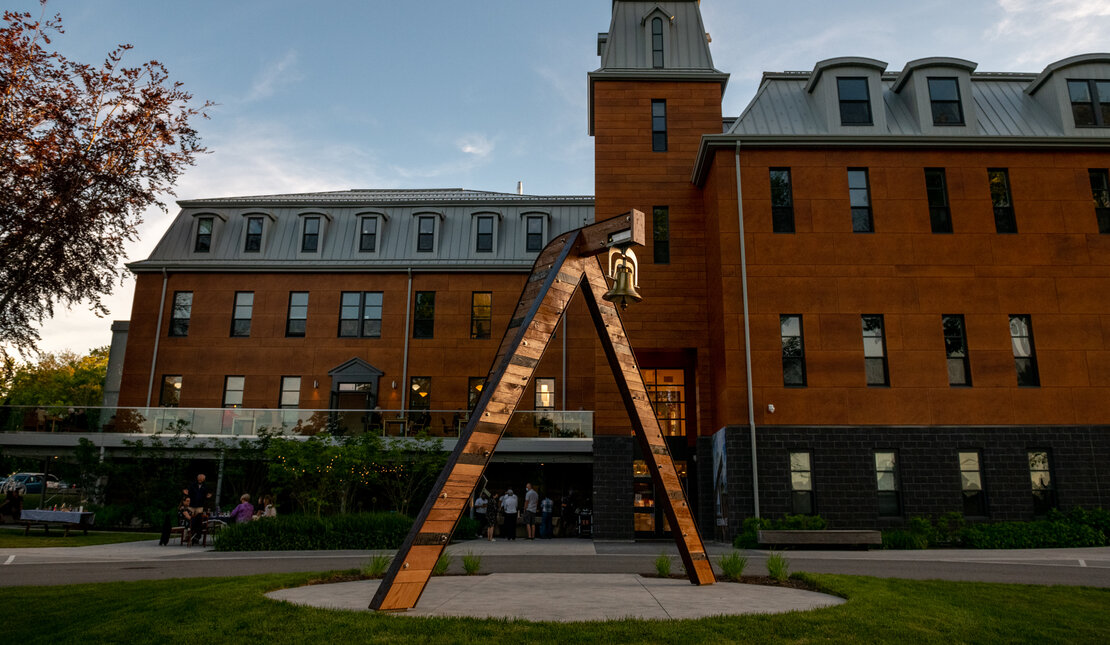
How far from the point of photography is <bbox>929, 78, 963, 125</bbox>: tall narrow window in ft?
76.2

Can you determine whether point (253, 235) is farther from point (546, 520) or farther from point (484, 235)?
point (546, 520)

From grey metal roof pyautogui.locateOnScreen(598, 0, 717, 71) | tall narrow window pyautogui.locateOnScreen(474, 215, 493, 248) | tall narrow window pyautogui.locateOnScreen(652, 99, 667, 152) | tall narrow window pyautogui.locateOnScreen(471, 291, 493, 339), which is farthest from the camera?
tall narrow window pyautogui.locateOnScreen(474, 215, 493, 248)

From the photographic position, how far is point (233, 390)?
31578 mm

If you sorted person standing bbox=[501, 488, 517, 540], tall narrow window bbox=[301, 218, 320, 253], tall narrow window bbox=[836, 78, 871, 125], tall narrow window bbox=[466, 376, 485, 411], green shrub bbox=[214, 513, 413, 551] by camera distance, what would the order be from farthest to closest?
tall narrow window bbox=[301, 218, 320, 253] → tall narrow window bbox=[466, 376, 485, 411] → person standing bbox=[501, 488, 517, 540] → tall narrow window bbox=[836, 78, 871, 125] → green shrub bbox=[214, 513, 413, 551]

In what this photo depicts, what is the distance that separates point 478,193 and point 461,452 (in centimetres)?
3157

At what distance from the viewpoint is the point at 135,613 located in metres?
7.89

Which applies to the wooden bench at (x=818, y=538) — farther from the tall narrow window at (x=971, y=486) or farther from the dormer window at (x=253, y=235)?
the dormer window at (x=253, y=235)

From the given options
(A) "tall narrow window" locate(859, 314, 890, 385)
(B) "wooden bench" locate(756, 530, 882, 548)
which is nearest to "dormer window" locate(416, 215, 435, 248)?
(A) "tall narrow window" locate(859, 314, 890, 385)

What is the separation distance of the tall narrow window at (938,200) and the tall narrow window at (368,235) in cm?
2322

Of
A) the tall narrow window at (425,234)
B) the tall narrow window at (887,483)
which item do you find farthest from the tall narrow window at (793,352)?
the tall narrow window at (425,234)

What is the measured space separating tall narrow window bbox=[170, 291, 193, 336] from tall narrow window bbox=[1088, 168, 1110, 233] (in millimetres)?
35474

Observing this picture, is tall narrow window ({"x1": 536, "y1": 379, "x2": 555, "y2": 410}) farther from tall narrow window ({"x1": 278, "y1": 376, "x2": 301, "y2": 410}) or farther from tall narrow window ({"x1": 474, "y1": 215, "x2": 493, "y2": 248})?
→ tall narrow window ({"x1": 278, "y1": 376, "x2": 301, "y2": 410})

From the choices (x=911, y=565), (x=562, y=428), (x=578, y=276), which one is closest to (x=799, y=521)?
(x=911, y=565)

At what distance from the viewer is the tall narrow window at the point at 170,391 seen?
3141 centimetres
